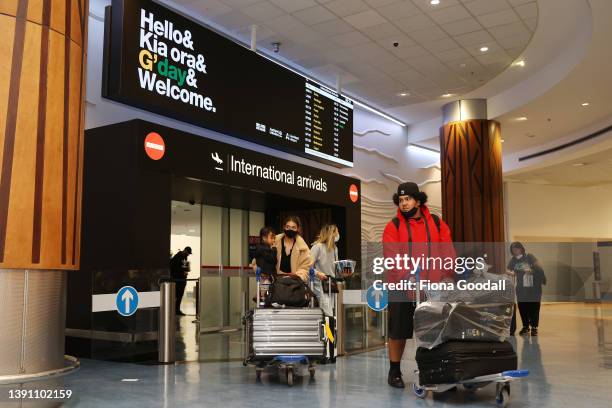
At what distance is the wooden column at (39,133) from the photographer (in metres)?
3.47

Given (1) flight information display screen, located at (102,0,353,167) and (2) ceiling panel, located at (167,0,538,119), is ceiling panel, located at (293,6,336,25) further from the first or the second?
(1) flight information display screen, located at (102,0,353,167)

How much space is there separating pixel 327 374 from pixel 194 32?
4.57 m

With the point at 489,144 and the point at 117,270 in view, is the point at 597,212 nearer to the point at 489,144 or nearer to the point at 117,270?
the point at 489,144

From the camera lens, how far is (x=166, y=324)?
6055mm

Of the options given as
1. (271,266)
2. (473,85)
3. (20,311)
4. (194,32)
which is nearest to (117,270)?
(271,266)

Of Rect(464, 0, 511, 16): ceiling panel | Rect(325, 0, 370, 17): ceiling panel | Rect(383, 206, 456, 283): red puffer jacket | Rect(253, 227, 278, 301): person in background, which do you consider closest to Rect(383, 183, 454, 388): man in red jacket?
Rect(383, 206, 456, 283): red puffer jacket

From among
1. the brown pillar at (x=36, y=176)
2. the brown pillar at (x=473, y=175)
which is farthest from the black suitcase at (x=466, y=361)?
the brown pillar at (x=473, y=175)

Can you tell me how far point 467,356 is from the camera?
3967mm

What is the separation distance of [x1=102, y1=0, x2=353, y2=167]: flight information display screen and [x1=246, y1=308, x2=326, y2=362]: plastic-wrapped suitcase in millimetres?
3079

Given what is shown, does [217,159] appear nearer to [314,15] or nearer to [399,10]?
[314,15]

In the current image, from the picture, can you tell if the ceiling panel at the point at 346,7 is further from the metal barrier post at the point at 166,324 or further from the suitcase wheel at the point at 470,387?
the suitcase wheel at the point at 470,387

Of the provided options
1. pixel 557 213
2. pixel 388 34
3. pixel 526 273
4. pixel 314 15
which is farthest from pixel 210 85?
pixel 557 213

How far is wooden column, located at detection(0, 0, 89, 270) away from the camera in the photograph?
3467 mm

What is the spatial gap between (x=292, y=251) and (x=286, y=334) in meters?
1.14
